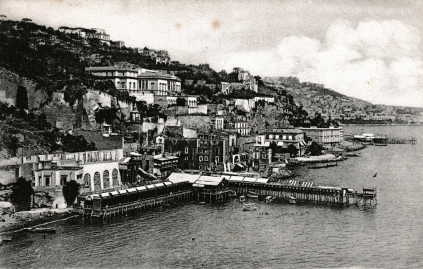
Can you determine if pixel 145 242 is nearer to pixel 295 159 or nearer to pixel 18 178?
pixel 18 178

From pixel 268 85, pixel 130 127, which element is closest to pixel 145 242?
pixel 130 127

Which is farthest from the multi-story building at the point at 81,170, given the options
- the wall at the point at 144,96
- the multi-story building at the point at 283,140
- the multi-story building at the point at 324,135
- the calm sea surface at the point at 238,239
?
the multi-story building at the point at 324,135

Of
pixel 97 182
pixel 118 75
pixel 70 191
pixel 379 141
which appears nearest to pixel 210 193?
pixel 97 182

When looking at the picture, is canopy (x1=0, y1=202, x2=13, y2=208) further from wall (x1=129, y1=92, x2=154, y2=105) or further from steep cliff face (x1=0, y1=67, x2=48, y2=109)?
wall (x1=129, y1=92, x2=154, y2=105)

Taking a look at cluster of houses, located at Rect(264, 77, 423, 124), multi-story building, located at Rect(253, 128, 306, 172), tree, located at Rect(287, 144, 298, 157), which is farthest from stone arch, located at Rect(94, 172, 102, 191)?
cluster of houses, located at Rect(264, 77, 423, 124)

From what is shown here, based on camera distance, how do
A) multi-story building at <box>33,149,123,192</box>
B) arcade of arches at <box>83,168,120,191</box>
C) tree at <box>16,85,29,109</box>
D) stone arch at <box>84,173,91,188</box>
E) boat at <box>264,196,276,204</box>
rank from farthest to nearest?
tree at <box>16,85,29,109</box> < boat at <box>264,196,276,204</box> < arcade of arches at <box>83,168,120,191</box> < stone arch at <box>84,173,91,188</box> < multi-story building at <box>33,149,123,192</box>
